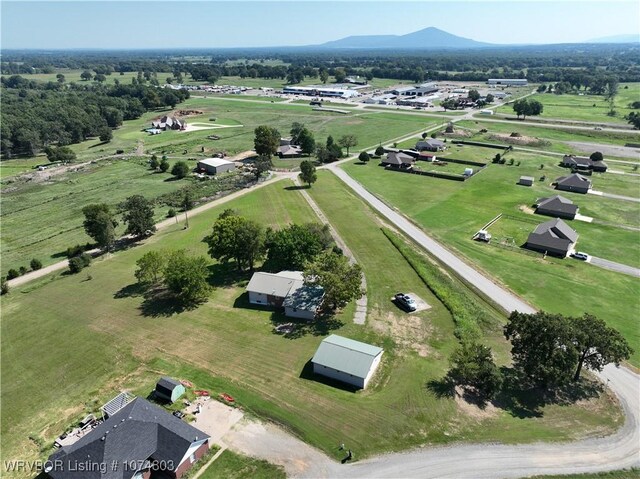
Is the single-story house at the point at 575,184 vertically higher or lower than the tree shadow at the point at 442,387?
higher

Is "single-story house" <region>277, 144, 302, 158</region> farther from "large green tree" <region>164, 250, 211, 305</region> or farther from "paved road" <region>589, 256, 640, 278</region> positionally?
"paved road" <region>589, 256, 640, 278</region>

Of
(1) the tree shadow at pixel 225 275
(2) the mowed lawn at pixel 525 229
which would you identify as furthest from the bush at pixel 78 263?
(2) the mowed lawn at pixel 525 229

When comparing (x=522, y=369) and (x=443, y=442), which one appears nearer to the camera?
(x=443, y=442)

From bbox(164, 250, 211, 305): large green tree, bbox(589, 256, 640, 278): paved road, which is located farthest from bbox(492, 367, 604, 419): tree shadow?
bbox(164, 250, 211, 305): large green tree

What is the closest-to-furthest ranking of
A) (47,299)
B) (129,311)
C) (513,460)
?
(513,460) < (129,311) < (47,299)

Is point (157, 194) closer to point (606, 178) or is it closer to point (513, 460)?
point (513, 460)

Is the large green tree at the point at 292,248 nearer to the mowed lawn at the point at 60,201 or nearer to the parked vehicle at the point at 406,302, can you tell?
the parked vehicle at the point at 406,302

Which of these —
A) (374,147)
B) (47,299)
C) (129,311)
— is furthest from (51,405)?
(374,147)
